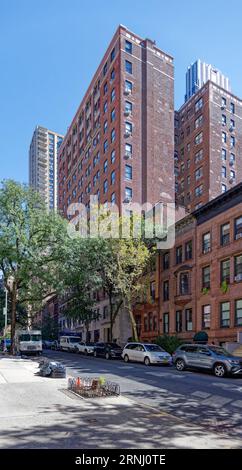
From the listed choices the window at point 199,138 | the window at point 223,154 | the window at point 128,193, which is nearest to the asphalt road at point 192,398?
the window at point 128,193

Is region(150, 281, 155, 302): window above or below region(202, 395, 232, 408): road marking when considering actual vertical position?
above

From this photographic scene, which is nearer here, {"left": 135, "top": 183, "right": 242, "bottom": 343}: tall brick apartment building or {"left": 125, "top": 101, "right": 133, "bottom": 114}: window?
{"left": 135, "top": 183, "right": 242, "bottom": 343}: tall brick apartment building

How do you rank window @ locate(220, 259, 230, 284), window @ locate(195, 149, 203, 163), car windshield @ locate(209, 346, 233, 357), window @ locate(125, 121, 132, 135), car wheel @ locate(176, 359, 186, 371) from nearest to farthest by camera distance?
car windshield @ locate(209, 346, 233, 357), car wheel @ locate(176, 359, 186, 371), window @ locate(220, 259, 230, 284), window @ locate(125, 121, 132, 135), window @ locate(195, 149, 203, 163)

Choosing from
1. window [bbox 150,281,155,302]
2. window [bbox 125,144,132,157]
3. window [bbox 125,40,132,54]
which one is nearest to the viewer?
window [bbox 150,281,155,302]

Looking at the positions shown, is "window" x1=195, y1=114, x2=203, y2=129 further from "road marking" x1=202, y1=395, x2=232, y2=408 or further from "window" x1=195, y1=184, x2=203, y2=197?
"road marking" x1=202, y1=395, x2=232, y2=408

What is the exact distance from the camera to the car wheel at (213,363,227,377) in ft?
78.5

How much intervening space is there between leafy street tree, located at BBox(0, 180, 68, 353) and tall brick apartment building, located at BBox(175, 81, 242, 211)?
36472mm

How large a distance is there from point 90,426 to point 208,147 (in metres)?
68.7

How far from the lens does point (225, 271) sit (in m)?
35.7

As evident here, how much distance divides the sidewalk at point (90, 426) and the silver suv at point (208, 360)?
451 inches

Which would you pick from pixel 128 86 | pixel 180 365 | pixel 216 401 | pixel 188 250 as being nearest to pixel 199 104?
pixel 128 86

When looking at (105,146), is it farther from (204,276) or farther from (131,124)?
(204,276)

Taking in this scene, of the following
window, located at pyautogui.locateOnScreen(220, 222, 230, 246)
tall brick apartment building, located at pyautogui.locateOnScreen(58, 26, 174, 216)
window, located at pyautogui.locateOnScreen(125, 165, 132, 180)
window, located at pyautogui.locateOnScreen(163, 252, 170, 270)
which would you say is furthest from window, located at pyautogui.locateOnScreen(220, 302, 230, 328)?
window, located at pyautogui.locateOnScreen(125, 165, 132, 180)

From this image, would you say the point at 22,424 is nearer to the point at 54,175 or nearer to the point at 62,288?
the point at 62,288
